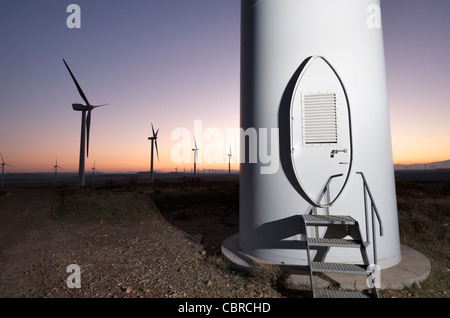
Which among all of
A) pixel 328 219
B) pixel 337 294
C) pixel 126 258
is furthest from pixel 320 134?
pixel 126 258

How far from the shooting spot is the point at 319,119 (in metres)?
4.75

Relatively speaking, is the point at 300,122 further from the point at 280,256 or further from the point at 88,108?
the point at 88,108

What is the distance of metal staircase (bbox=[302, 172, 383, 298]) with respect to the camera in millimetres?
3680

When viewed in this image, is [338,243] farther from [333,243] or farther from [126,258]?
[126,258]

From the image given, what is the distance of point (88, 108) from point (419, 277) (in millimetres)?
34139

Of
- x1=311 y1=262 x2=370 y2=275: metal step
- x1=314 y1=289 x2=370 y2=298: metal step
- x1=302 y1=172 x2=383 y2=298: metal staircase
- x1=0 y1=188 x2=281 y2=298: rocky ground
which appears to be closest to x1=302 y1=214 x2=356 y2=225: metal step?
x1=302 y1=172 x2=383 y2=298: metal staircase

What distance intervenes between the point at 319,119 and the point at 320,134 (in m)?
0.30

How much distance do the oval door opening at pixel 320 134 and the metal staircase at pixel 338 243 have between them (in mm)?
417

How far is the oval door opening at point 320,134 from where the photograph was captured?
15.2 ft

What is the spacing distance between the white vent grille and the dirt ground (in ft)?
8.73

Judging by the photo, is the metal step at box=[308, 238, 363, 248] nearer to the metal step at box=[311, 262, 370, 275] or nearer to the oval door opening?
the metal step at box=[311, 262, 370, 275]

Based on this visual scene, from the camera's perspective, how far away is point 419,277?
430cm
